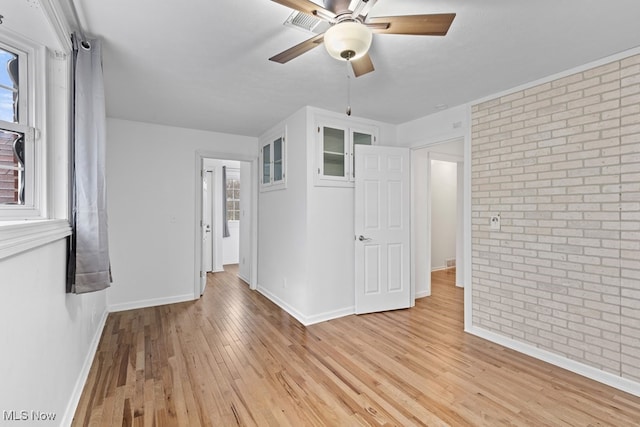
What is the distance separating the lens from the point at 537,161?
105 inches

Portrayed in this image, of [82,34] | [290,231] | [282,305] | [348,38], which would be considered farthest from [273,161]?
[348,38]

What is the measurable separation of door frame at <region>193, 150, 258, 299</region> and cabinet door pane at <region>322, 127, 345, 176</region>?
62.0 inches

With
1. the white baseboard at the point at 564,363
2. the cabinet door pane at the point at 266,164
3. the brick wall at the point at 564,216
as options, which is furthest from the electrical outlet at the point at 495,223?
the cabinet door pane at the point at 266,164

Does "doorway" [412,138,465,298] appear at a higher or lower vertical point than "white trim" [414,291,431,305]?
higher

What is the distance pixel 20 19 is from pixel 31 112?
0.46 metres

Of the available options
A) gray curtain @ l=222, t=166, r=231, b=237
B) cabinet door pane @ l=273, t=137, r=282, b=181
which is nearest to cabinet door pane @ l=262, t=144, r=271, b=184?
cabinet door pane @ l=273, t=137, r=282, b=181

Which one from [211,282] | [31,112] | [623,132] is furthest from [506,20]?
[211,282]

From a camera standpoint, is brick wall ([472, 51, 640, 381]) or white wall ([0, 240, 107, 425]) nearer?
white wall ([0, 240, 107, 425])

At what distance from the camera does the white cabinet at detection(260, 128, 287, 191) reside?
388 centimetres

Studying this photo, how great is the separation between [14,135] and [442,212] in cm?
651

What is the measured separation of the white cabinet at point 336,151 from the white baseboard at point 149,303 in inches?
99.4

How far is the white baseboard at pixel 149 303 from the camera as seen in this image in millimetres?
3712

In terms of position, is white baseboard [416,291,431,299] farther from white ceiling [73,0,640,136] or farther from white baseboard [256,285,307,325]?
white ceiling [73,0,640,136]

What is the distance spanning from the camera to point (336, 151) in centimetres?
Result: 363
